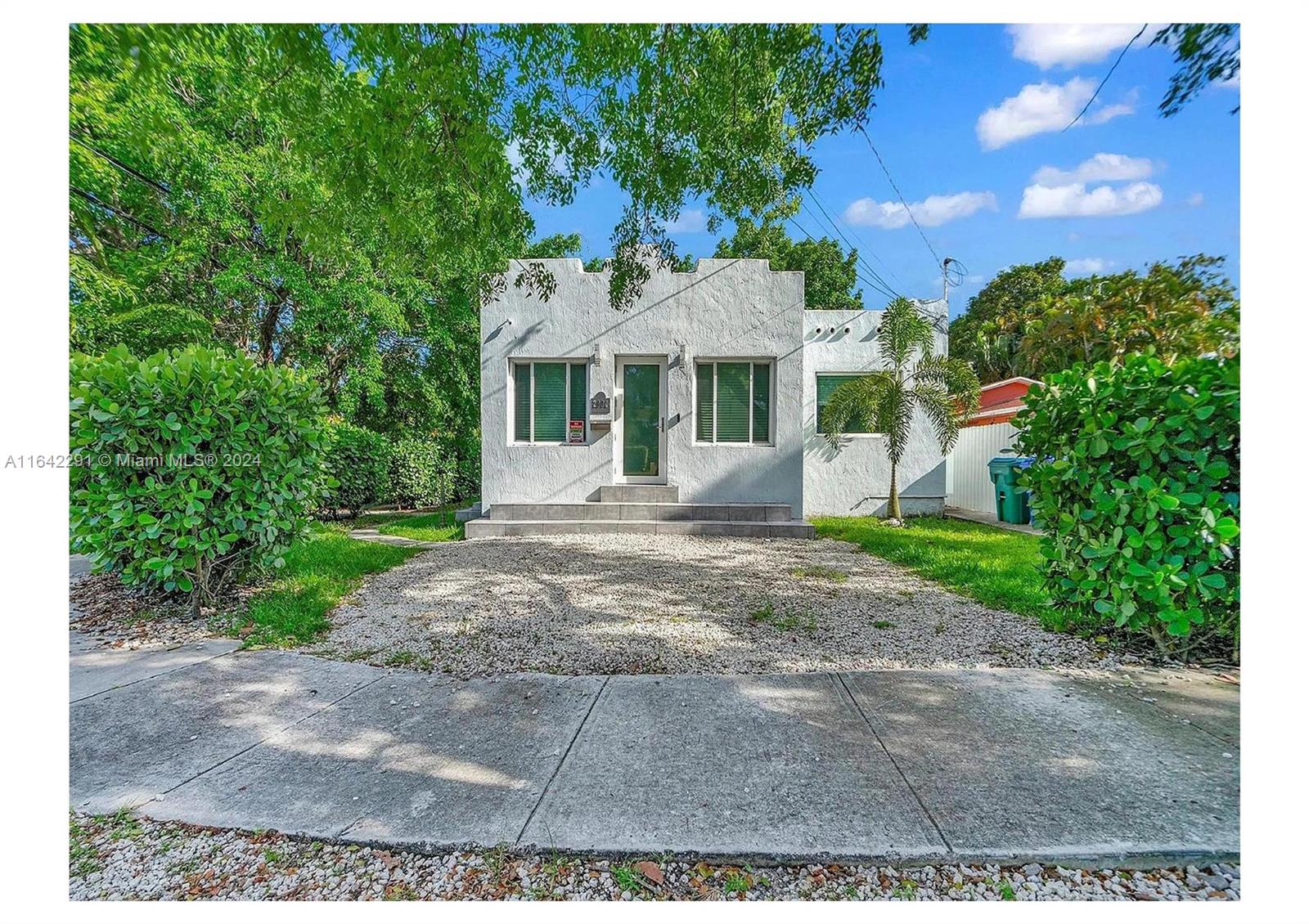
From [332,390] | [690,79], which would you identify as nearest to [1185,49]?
[690,79]

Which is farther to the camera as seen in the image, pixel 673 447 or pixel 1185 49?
pixel 673 447

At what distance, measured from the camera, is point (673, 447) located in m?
7.54

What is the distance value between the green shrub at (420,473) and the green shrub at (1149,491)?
8.47 meters

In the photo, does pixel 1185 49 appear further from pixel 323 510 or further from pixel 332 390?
pixel 332 390

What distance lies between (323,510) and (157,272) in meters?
3.78

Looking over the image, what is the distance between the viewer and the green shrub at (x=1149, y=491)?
233 cm

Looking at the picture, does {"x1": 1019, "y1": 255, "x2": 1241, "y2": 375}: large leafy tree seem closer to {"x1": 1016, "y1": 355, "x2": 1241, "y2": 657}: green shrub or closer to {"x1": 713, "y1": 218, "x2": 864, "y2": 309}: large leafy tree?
{"x1": 1016, "y1": 355, "x2": 1241, "y2": 657}: green shrub

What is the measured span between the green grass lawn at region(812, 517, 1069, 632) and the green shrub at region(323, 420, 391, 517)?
724 centimetres

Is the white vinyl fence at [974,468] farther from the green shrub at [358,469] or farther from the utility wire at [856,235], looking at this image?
the green shrub at [358,469]

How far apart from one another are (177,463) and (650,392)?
5.43m

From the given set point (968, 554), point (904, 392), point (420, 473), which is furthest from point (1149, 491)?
point (420, 473)

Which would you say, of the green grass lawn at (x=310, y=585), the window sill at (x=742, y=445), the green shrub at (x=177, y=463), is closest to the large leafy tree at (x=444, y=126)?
the green shrub at (x=177, y=463)

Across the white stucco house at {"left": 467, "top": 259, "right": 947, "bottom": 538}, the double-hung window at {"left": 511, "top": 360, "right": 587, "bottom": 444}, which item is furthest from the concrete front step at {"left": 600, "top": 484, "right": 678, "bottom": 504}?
the double-hung window at {"left": 511, "top": 360, "right": 587, "bottom": 444}

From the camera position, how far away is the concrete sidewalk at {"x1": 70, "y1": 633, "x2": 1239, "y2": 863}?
4.98 feet
